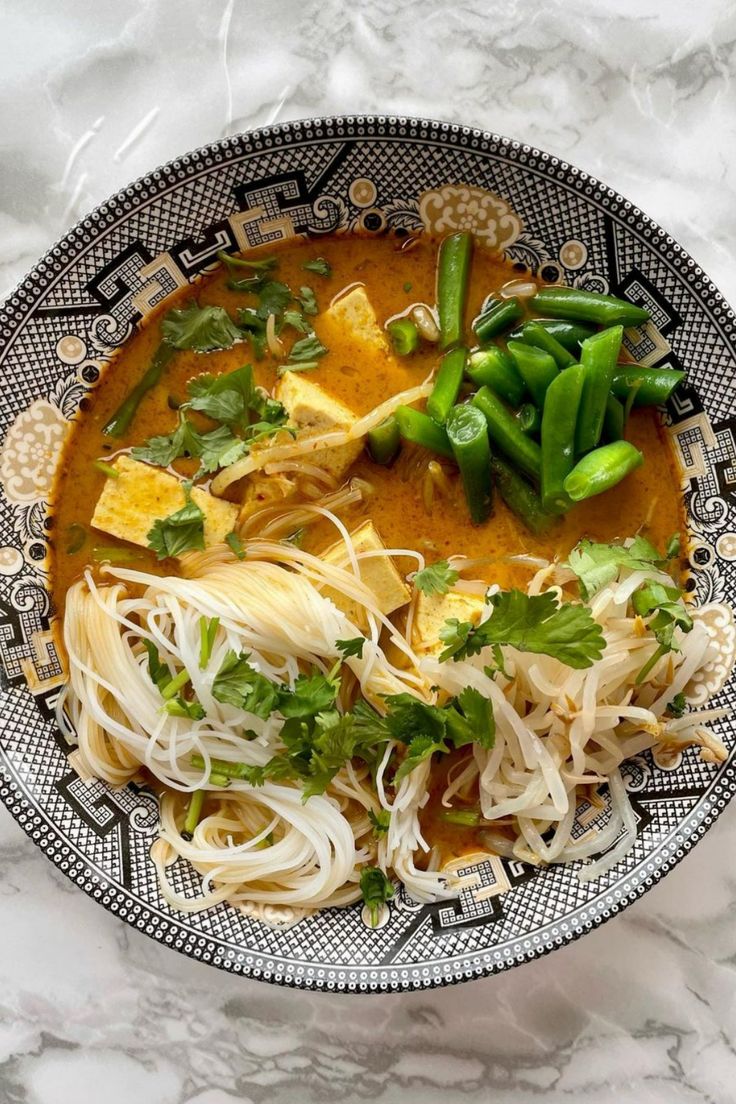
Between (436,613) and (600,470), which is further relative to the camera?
(436,613)

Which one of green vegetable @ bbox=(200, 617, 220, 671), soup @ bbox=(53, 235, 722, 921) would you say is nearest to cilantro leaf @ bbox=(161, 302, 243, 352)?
soup @ bbox=(53, 235, 722, 921)

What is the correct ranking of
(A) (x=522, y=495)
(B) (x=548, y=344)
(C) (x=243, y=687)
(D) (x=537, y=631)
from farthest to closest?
(A) (x=522, y=495)
(B) (x=548, y=344)
(C) (x=243, y=687)
(D) (x=537, y=631)

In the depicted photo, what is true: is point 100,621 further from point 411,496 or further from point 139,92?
point 139,92

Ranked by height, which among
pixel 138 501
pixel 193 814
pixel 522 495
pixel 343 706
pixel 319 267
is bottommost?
pixel 193 814

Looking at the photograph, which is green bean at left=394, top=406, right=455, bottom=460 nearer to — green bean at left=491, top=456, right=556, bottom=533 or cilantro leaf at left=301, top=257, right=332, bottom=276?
green bean at left=491, top=456, right=556, bottom=533

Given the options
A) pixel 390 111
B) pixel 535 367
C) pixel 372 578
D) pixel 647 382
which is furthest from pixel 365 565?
pixel 390 111

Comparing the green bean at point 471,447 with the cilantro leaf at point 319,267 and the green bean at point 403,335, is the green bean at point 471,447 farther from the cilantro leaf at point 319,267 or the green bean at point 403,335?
the cilantro leaf at point 319,267

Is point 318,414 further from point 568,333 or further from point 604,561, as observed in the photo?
point 604,561
